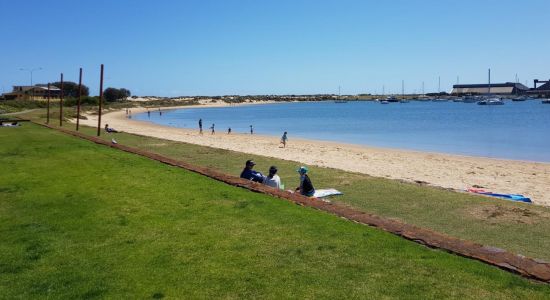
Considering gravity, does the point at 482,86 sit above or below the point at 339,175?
above

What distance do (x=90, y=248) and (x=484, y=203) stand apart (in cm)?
829

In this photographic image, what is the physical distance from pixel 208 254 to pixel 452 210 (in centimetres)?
606

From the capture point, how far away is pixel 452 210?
398 inches

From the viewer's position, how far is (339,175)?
15086 millimetres

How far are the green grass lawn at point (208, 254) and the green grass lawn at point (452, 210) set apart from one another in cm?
243

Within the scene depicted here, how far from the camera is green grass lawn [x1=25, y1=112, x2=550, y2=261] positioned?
8.04m

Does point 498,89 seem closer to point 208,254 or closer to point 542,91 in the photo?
point 542,91

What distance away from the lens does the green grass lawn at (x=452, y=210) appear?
8.04 m

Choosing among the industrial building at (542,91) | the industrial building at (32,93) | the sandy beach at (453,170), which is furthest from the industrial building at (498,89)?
the sandy beach at (453,170)

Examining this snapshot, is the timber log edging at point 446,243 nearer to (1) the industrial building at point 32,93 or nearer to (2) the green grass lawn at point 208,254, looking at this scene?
(2) the green grass lawn at point 208,254

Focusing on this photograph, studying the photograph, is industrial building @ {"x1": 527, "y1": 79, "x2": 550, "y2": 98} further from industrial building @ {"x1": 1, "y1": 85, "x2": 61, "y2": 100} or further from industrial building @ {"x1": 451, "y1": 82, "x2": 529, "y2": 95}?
industrial building @ {"x1": 1, "y1": 85, "x2": 61, "y2": 100}

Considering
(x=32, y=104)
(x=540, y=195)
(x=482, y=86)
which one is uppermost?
(x=482, y=86)

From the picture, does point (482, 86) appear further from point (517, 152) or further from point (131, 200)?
point (131, 200)

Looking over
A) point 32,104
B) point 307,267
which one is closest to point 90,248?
point 307,267
